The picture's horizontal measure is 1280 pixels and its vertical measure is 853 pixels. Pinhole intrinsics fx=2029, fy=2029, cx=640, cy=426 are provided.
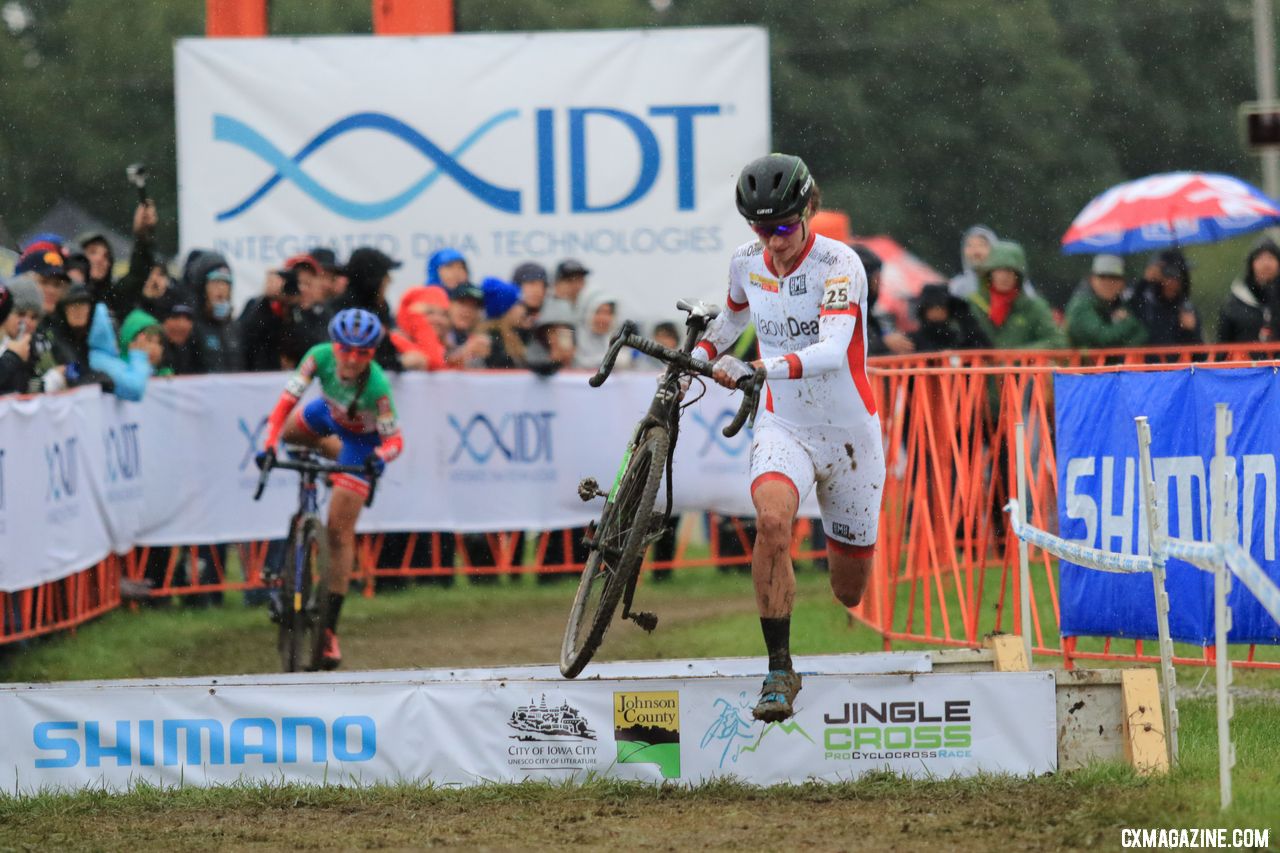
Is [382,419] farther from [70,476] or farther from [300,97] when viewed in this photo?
[300,97]

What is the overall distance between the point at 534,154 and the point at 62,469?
5.85m

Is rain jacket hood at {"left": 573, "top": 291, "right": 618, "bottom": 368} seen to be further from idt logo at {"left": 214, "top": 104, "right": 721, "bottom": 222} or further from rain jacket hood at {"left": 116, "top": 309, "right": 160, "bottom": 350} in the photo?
rain jacket hood at {"left": 116, "top": 309, "right": 160, "bottom": 350}

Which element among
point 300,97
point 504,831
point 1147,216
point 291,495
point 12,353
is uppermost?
point 300,97

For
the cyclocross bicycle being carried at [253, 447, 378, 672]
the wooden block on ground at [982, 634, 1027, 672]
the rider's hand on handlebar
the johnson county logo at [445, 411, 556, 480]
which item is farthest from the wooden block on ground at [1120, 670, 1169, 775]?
the johnson county logo at [445, 411, 556, 480]

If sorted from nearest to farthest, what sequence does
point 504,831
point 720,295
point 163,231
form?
point 504,831 < point 720,295 < point 163,231

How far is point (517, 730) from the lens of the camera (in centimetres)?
829

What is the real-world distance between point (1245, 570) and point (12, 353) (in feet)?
26.4

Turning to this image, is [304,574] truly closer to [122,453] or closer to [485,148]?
[122,453]

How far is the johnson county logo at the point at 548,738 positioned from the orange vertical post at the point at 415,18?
10654 mm

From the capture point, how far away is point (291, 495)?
15102 mm

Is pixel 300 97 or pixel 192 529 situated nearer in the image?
pixel 192 529

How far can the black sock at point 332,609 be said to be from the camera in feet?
38.1

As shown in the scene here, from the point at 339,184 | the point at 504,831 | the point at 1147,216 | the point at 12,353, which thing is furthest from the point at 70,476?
the point at 1147,216

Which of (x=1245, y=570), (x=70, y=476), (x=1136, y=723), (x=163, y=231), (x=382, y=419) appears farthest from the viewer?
(x=163, y=231)
